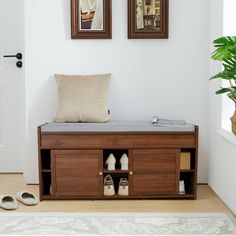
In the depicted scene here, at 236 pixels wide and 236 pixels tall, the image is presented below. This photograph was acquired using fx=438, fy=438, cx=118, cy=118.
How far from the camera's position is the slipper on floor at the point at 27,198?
3.12 metres

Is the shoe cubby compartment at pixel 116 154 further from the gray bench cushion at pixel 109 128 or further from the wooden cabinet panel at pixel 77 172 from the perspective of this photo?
the gray bench cushion at pixel 109 128

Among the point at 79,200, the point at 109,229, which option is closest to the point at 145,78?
the point at 79,200

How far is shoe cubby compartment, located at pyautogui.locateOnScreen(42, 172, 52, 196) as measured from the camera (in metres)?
3.33

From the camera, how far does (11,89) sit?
4.05 metres

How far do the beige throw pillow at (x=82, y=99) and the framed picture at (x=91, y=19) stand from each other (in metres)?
0.37

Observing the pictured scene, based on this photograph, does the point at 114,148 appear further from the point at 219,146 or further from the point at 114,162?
the point at 219,146

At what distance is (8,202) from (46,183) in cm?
39

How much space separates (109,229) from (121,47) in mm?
1672

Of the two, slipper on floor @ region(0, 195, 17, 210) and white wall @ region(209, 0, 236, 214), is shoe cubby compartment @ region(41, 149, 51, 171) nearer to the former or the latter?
slipper on floor @ region(0, 195, 17, 210)

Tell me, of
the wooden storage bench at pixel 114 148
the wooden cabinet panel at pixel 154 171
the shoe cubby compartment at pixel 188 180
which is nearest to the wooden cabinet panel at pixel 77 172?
the wooden storage bench at pixel 114 148

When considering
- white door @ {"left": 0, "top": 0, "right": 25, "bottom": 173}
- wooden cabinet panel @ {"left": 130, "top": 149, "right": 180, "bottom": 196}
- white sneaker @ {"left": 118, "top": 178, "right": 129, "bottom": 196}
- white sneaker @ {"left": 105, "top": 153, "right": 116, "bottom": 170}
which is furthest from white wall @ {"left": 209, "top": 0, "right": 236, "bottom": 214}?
white door @ {"left": 0, "top": 0, "right": 25, "bottom": 173}

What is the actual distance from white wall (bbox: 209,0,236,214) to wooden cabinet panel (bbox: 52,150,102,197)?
2.97ft

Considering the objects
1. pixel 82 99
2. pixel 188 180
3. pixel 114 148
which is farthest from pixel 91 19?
pixel 188 180

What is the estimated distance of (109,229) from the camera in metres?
2.58
